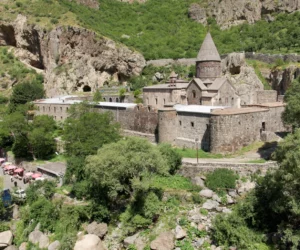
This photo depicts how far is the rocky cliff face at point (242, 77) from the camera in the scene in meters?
37.1

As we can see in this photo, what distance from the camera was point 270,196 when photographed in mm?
17016

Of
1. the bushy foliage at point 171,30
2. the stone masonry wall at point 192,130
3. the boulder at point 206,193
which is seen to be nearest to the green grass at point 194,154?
the stone masonry wall at point 192,130

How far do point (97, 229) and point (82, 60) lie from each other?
39.1 metres

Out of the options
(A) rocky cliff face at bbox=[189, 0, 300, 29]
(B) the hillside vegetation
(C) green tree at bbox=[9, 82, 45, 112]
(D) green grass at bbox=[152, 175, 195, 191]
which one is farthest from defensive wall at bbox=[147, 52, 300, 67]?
(D) green grass at bbox=[152, 175, 195, 191]

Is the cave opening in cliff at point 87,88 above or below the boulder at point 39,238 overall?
above

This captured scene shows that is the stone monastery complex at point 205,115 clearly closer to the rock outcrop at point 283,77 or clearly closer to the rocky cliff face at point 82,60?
the rock outcrop at point 283,77

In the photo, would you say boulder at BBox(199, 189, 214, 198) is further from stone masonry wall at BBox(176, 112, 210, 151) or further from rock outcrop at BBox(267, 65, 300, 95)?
rock outcrop at BBox(267, 65, 300, 95)

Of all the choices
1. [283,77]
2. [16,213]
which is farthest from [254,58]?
[16,213]

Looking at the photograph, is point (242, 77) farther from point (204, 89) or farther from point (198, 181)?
point (198, 181)

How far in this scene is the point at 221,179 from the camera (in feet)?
65.5

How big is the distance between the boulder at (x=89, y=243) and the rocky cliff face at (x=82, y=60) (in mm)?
37180

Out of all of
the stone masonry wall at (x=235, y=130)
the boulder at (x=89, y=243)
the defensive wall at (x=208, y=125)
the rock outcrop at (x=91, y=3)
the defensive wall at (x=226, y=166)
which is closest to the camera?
the boulder at (x=89, y=243)

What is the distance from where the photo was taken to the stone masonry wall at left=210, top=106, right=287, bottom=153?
22772mm

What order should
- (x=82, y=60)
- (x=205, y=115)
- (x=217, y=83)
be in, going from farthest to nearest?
(x=82, y=60)
(x=217, y=83)
(x=205, y=115)
